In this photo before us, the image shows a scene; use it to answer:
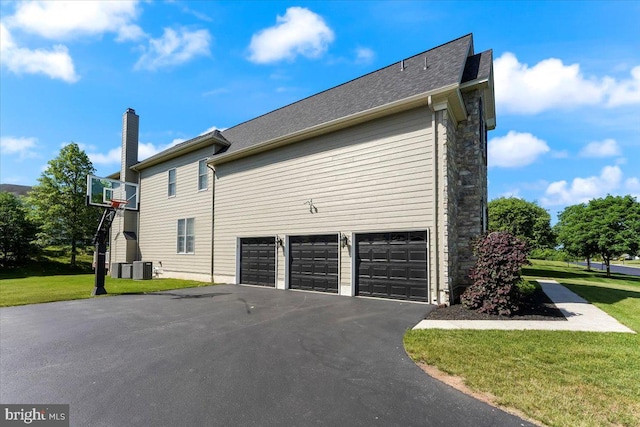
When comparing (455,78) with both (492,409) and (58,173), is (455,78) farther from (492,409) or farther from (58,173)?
(58,173)

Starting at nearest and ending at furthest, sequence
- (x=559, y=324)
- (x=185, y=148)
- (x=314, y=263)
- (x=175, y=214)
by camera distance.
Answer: (x=559, y=324)
(x=314, y=263)
(x=185, y=148)
(x=175, y=214)

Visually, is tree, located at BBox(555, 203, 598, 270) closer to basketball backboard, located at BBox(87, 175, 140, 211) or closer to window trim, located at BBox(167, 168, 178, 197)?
window trim, located at BBox(167, 168, 178, 197)

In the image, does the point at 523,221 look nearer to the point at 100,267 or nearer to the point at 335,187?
the point at 335,187

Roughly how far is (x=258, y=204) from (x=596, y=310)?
441 inches

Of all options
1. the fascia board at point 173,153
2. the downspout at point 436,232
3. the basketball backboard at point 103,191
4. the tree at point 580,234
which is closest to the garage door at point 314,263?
the downspout at point 436,232

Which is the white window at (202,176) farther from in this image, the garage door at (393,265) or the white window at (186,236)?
the garage door at (393,265)

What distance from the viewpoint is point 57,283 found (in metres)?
14.7

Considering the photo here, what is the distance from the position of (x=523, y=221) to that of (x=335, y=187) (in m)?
23.8

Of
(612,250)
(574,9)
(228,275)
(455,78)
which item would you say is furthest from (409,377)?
(612,250)

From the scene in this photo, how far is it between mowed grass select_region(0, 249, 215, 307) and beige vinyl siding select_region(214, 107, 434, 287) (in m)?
3.15

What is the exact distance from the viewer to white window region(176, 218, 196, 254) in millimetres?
15688

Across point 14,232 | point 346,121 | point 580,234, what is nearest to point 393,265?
point 346,121

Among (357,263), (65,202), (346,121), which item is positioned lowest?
(357,263)

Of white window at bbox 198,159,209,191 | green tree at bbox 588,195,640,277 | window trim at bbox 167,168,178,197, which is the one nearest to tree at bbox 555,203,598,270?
green tree at bbox 588,195,640,277
